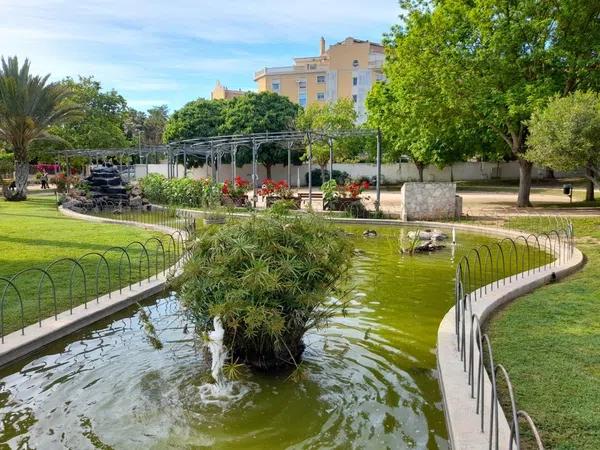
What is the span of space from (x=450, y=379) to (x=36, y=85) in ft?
93.6

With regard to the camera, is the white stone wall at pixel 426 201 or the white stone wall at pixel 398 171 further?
the white stone wall at pixel 398 171

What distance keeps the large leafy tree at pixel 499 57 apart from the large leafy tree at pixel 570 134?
4069 mm

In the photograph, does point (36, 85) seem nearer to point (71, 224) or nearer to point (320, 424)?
point (71, 224)

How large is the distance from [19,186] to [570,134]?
87.1 ft

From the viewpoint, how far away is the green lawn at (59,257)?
298 inches

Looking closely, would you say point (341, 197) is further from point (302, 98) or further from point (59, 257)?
point (302, 98)

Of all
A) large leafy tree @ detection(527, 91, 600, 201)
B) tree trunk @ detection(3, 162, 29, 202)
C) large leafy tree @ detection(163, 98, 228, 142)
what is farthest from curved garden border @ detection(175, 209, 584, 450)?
large leafy tree @ detection(163, 98, 228, 142)

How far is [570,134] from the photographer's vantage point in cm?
1366

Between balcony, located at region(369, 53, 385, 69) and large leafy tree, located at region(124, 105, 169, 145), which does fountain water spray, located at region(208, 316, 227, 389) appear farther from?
large leafy tree, located at region(124, 105, 169, 145)

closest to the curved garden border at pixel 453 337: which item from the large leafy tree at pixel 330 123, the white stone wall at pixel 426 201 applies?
the white stone wall at pixel 426 201

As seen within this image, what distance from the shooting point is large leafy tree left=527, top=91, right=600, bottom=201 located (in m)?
13.6

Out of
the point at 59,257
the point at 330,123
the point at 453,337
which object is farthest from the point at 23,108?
the point at 453,337

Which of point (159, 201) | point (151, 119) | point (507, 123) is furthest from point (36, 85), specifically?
point (151, 119)

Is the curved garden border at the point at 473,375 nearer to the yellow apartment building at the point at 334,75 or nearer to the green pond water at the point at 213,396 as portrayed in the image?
the green pond water at the point at 213,396
